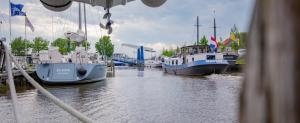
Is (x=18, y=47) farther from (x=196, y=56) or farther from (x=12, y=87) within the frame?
(x=12, y=87)

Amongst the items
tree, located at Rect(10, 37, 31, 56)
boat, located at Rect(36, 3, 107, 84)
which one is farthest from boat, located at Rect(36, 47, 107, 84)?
tree, located at Rect(10, 37, 31, 56)

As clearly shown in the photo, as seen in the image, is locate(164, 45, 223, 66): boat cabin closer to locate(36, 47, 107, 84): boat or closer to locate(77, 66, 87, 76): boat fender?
locate(36, 47, 107, 84): boat

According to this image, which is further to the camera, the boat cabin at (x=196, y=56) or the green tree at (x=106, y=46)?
the green tree at (x=106, y=46)

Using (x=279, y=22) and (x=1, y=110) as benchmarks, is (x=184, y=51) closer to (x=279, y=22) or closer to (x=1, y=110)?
(x=1, y=110)

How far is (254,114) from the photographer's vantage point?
18.3 inches

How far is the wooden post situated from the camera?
16.0 inches

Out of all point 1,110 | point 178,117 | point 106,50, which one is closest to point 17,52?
point 106,50

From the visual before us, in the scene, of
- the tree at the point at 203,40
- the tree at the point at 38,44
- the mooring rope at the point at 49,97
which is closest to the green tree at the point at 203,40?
the tree at the point at 203,40

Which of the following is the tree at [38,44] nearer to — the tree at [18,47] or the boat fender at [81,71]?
the tree at [18,47]

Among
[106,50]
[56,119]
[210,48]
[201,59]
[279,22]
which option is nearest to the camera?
[279,22]

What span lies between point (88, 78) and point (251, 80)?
2619 centimetres

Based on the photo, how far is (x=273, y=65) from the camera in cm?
44

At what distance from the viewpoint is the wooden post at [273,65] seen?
41cm

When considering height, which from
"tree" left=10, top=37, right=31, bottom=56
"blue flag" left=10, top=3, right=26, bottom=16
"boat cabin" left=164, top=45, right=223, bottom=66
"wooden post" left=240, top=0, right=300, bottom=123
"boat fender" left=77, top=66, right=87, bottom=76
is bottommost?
"boat fender" left=77, top=66, right=87, bottom=76
